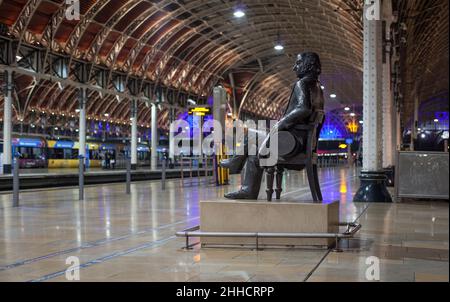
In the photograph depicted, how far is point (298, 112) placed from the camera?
329 inches

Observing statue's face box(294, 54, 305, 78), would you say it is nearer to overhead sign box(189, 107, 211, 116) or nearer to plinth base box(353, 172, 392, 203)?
A: plinth base box(353, 172, 392, 203)

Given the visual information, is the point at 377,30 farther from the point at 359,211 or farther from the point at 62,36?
the point at 62,36

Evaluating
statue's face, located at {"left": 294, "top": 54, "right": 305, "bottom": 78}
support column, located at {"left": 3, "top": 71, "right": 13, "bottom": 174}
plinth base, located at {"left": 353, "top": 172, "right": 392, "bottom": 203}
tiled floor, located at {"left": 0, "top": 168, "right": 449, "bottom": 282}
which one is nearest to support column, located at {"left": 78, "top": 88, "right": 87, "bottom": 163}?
support column, located at {"left": 3, "top": 71, "right": 13, "bottom": 174}

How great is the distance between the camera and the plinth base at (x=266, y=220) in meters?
8.00

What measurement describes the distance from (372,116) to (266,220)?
9.69 metres

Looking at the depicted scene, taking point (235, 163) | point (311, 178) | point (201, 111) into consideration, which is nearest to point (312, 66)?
point (311, 178)

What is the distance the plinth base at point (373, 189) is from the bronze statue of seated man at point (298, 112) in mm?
8893

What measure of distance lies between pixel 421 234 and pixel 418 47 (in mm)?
38470

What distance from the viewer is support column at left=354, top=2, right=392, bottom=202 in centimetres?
1684

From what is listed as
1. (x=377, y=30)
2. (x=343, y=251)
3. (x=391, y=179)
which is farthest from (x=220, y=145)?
(x=343, y=251)

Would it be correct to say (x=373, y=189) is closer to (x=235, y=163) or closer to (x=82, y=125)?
(x=235, y=163)

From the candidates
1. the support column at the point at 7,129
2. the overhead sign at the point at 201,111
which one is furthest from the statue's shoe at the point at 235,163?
the support column at the point at 7,129

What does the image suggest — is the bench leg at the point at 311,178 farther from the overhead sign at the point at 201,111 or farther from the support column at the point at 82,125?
the support column at the point at 82,125
